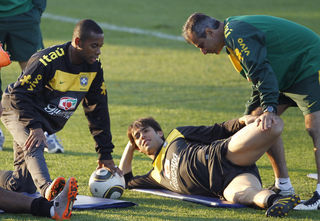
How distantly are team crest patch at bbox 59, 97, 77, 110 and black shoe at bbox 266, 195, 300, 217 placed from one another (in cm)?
195

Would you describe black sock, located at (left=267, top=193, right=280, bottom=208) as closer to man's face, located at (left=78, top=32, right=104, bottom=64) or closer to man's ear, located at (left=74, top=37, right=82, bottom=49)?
man's face, located at (left=78, top=32, right=104, bottom=64)

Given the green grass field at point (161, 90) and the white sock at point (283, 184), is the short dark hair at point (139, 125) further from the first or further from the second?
the white sock at point (283, 184)

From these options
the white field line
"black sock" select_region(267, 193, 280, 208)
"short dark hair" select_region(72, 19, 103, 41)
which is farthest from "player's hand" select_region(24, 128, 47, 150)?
the white field line

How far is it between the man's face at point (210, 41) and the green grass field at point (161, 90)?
134cm

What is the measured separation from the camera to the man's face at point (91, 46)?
18.1ft

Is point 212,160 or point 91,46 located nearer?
point 91,46

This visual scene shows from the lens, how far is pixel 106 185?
5859mm

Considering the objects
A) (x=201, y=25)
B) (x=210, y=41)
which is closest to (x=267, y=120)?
(x=210, y=41)

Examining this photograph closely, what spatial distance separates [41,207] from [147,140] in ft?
5.47

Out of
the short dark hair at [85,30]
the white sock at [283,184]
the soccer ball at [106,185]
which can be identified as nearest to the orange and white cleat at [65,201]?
the soccer ball at [106,185]

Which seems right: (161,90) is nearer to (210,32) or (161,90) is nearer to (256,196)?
(210,32)

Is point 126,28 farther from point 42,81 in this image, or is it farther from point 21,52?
point 42,81

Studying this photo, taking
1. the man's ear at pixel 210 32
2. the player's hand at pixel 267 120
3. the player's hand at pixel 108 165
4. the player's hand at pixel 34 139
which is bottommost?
A: the player's hand at pixel 108 165

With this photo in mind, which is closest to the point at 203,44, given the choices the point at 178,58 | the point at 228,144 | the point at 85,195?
the point at 228,144
